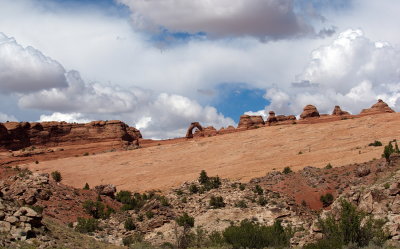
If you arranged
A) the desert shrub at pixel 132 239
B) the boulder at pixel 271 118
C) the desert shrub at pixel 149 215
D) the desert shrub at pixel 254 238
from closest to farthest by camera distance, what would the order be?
the desert shrub at pixel 254 238 → the desert shrub at pixel 132 239 → the desert shrub at pixel 149 215 → the boulder at pixel 271 118

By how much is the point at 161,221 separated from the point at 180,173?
96.0 ft

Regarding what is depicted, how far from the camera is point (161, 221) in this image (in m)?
31.0

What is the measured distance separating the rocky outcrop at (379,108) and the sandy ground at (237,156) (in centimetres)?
1295

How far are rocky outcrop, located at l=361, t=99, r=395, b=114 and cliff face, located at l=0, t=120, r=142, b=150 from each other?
45849 millimetres

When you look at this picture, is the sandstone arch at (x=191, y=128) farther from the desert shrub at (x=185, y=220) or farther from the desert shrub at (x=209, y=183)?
the desert shrub at (x=185, y=220)

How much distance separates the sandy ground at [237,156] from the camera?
54.2 metres

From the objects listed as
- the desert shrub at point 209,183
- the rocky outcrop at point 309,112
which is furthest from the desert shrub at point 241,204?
the rocky outcrop at point 309,112

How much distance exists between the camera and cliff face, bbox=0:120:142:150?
3406 inches

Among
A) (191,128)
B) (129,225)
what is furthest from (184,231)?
(191,128)

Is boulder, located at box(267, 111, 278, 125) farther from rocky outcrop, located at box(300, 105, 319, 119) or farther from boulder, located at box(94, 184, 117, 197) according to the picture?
boulder, located at box(94, 184, 117, 197)

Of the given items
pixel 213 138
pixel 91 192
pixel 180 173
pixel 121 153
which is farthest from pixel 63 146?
pixel 91 192

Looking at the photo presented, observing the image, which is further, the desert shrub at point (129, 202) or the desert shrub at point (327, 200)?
the desert shrub at point (327, 200)

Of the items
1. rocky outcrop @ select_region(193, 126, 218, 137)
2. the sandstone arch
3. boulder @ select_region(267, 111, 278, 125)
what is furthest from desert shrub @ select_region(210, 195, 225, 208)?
boulder @ select_region(267, 111, 278, 125)

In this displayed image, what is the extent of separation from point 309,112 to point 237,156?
2946 cm
